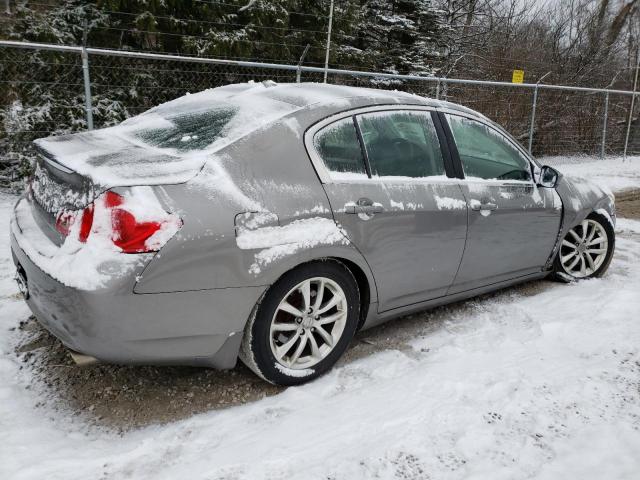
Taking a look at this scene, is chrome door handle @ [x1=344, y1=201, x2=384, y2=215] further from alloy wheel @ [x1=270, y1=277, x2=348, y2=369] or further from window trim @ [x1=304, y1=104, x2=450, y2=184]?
alloy wheel @ [x1=270, y1=277, x2=348, y2=369]

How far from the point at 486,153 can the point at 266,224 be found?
1980 millimetres

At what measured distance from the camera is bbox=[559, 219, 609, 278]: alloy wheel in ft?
14.7

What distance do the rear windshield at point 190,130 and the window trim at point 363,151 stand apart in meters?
0.48

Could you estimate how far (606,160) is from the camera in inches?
527

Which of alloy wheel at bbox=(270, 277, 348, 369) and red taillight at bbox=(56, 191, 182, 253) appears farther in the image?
alloy wheel at bbox=(270, 277, 348, 369)

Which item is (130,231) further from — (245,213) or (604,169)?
(604,169)

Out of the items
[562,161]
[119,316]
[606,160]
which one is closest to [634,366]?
[119,316]

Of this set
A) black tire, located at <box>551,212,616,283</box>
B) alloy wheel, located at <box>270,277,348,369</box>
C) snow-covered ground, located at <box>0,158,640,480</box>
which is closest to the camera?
snow-covered ground, located at <box>0,158,640,480</box>

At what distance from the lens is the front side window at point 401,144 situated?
3.16 meters

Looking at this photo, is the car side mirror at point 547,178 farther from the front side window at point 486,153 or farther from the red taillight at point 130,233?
the red taillight at point 130,233

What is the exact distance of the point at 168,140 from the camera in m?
2.94

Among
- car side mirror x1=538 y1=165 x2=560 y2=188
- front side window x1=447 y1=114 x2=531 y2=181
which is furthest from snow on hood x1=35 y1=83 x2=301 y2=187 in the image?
car side mirror x1=538 y1=165 x2=560 y2=188

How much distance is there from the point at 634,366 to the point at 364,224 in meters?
1.81

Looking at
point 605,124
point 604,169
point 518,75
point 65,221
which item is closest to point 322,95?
point 65,221
